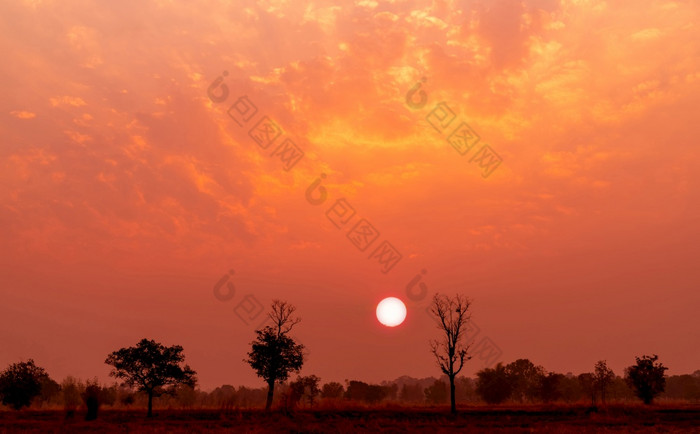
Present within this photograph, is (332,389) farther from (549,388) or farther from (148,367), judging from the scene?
(148,367)

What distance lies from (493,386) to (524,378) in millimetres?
18115

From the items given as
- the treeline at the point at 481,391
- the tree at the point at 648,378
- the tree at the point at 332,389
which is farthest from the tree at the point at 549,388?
the tree at the point at 332,389

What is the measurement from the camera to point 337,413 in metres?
49.5

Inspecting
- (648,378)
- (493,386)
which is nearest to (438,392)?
(493,386)

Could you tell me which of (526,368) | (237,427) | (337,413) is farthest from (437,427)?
(526,368)

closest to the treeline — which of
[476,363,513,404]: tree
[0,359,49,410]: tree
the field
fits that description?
[476,363,513,404]: tree

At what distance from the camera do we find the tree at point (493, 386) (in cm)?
9131

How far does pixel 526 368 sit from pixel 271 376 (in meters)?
67.3

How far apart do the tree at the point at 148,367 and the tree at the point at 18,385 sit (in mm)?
13522

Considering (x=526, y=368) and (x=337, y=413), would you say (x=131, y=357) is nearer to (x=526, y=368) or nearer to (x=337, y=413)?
(x=337, y=413)

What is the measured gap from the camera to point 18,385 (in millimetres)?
58281

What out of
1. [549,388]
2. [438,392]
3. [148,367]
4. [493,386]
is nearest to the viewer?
[148,367]

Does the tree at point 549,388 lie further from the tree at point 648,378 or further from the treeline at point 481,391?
the tree at point 648,378

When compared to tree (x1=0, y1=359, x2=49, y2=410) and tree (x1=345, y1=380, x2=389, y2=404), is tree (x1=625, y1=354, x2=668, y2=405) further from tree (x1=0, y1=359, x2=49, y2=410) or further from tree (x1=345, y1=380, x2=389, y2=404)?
tree (x1=0, y1=359, x2=49, y2=410)
